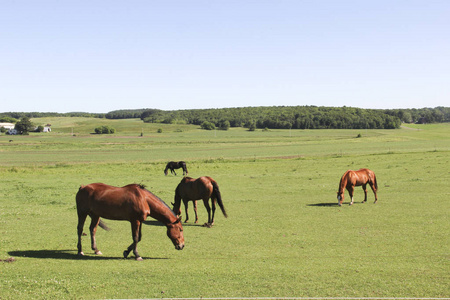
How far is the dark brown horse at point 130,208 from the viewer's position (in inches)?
460

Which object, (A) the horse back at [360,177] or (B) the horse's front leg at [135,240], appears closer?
(B) the horse's front leg at [135,240]

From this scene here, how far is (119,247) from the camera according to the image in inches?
512

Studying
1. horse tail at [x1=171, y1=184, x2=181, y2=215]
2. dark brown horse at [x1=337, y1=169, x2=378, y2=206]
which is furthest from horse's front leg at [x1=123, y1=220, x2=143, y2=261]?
dark brown horse at [x1=337, y1=169, x2=378, y2=206]

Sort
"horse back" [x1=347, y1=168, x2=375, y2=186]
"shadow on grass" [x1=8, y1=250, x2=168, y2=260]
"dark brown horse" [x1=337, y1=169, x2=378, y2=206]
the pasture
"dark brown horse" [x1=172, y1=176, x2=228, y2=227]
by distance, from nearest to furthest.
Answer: the pasture, "shadow on grass" [x1=8, y1=250, x2=168, y2=260], "dark brown horse" [x1=172, y1=176, x2=228, y2=227], "dark brown horse" [x1=337, y1=169, x2=378, y2=206], "horse back" [x1=347, y1=168, x2=375, y2=186]

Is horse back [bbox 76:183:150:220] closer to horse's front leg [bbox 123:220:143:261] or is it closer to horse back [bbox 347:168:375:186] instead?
horse's front leg [bbox 123:220:143:261]

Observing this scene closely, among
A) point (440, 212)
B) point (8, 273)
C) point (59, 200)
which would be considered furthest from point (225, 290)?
point (59, 200)

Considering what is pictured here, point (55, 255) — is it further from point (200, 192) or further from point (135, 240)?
point (200, 192)

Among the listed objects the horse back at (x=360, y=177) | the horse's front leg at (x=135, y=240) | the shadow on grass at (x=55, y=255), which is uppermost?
the horse back at (x=360, y=177)

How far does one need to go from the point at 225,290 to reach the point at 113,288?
2.67 m

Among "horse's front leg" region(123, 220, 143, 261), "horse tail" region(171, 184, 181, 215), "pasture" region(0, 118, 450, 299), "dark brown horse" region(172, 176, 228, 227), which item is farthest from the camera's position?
"horse tail" region(171, 184, 181, 215)

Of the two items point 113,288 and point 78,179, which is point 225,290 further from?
point 78,179

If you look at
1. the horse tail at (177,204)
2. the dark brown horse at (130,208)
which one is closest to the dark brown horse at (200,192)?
the horse tail at (177,204)

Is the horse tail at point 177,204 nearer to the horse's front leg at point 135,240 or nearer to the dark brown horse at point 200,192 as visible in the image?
the dark brown horse at point 200,192

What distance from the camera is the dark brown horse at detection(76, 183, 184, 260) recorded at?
11688 mm
